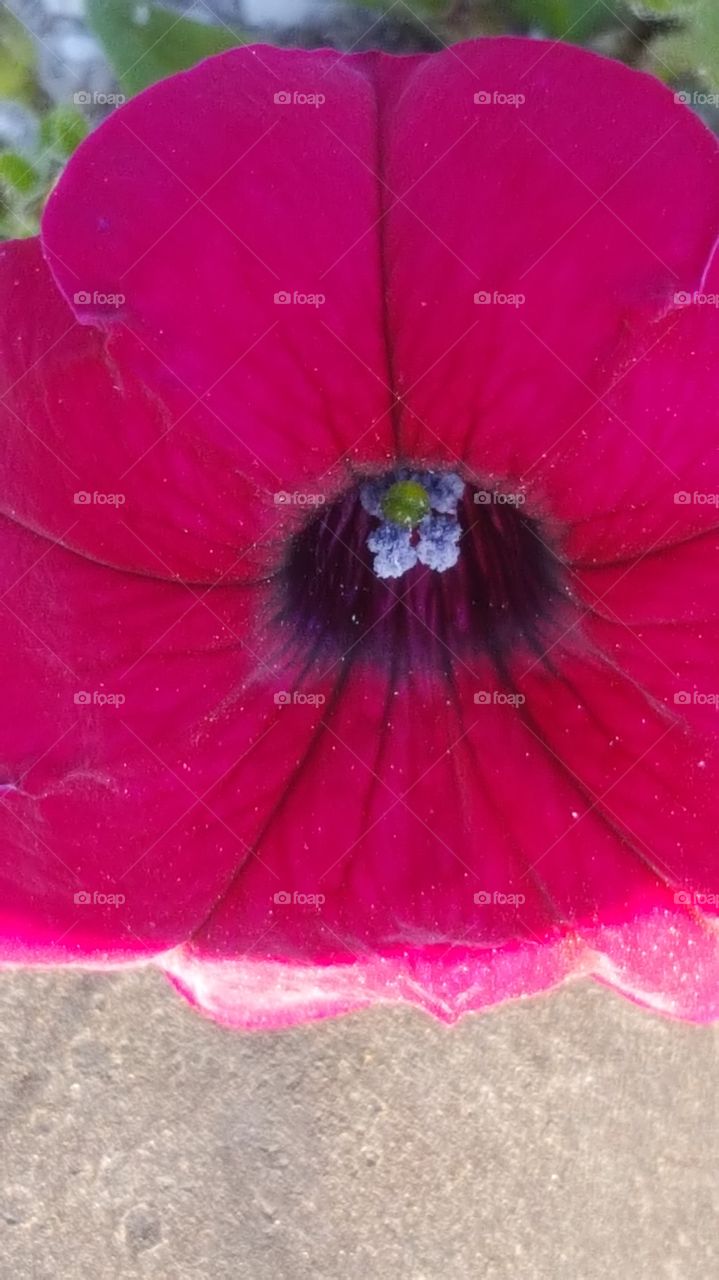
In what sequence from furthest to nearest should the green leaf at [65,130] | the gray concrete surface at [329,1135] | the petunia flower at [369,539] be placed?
the gray concrete surface at [329,1135] < the green leaf at [65,130] < the petunia flower at [369,539]

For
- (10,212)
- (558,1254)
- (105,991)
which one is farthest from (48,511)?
(558,1254)

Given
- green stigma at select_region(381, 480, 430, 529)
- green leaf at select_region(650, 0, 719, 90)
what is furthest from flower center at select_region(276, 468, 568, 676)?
green leaf at select_region(650, 0, 719, 90)

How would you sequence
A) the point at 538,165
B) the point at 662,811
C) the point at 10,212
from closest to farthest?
the point at 538,165 → the point at 662,811 → the point at 10,212

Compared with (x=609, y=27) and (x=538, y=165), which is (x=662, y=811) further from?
(x=609, y=27)

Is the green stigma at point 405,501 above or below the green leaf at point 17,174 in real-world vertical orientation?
below

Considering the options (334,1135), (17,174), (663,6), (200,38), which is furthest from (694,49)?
(334,1135)

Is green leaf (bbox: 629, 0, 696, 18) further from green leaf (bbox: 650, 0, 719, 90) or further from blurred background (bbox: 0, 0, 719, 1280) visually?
blurred background (bbox: 0, 0, 719, 1280)

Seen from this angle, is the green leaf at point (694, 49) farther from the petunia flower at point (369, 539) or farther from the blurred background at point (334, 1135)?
the blurred background at point (334, 1135)

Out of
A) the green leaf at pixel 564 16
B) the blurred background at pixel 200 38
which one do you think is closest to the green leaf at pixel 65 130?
the blurred background at pixel 200 38
